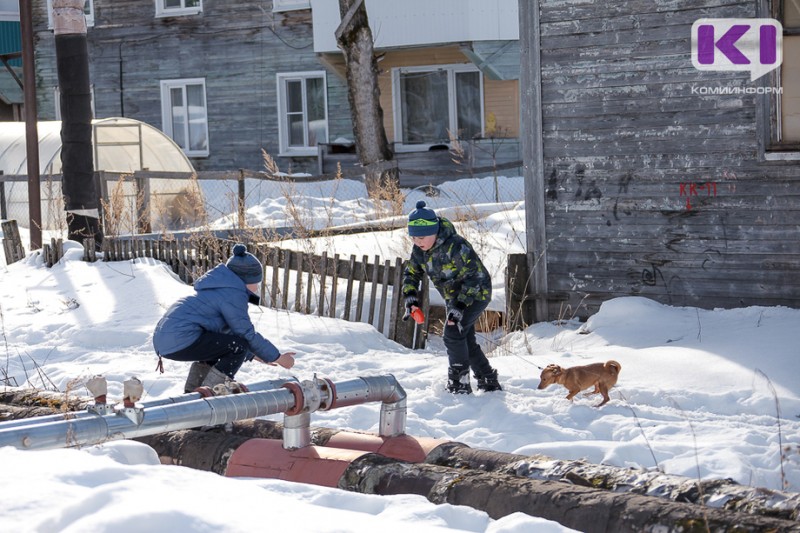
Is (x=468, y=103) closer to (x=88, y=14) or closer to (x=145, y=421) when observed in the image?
(x=88, y=14)

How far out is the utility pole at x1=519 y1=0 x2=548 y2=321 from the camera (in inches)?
409

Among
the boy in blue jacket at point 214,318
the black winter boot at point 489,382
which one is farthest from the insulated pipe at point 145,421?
the black winter boot at point 489,382

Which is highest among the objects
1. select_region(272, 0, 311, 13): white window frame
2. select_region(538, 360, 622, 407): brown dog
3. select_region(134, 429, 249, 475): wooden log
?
select_region(272, 0, 311, 13): white window frame

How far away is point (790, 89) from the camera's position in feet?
30.6

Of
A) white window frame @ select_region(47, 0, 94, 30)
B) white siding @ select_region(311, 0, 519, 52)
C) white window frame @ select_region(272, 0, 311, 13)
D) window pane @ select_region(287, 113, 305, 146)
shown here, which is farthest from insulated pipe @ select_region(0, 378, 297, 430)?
white window frame @ select_region(47, 0, 94, 30)

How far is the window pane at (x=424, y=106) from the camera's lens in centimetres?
2400

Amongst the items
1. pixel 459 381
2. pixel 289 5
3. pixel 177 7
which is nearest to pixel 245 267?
pixel 459 381

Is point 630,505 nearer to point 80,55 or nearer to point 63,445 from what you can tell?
point 63,445

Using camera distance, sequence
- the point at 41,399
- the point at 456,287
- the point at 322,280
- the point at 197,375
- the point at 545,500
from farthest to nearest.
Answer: the point at 322,280, the point at 456,287, the point at 197,375, the point at 41,399, the point at 545,500

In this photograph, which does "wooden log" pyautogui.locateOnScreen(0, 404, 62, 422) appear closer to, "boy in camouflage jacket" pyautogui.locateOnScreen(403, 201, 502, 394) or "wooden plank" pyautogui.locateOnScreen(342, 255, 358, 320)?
"boy in camouflage jacket" pyautogui.locateOnScreen(403, 201, 502, 394)

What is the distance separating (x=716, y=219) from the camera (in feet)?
31.7

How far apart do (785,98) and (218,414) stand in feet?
21.0

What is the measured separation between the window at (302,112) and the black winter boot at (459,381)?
18.1 metres

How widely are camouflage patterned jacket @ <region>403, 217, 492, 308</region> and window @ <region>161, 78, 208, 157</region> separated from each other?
19525 mm
